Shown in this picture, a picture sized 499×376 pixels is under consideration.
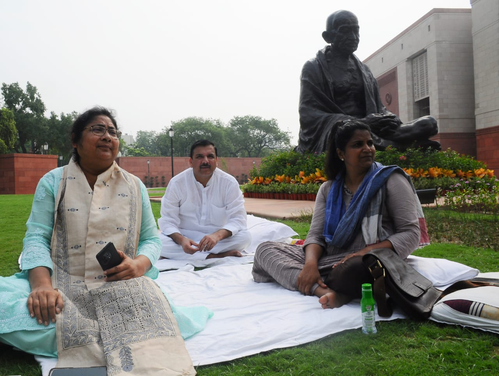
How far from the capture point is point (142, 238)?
8.18 feet

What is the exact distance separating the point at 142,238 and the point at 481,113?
20.4 m

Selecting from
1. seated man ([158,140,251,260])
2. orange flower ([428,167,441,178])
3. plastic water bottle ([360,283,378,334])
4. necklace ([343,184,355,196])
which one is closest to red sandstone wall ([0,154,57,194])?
orange flower ([428,167,441,178])

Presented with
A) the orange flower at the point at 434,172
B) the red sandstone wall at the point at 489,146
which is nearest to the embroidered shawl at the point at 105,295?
the orange flower at the point at 434,172

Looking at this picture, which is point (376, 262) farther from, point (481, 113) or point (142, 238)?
point (481, 113)

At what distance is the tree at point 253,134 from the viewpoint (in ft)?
195

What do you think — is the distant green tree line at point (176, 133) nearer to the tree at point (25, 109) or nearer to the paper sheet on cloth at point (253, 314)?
the tree at point (25, 109)

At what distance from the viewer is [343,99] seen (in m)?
9.23

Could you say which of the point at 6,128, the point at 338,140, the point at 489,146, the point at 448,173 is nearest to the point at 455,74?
the point at 489,146

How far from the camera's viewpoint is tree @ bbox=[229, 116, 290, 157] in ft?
195

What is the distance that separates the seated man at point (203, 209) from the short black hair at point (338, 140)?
1.56m

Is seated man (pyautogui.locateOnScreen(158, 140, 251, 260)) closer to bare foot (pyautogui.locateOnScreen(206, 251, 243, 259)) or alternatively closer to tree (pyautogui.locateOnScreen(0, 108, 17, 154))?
bare foot (pyautogui.locateOnScreen(206, 251, 243, 259))

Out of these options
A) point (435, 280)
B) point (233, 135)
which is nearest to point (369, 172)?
point (435, 280)

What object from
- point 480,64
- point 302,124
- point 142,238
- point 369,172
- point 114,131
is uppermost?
point 480,64

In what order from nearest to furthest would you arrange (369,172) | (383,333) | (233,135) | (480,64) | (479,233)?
(383,333) → (369,172) → (479,233) → (480,64) → (233,135)
